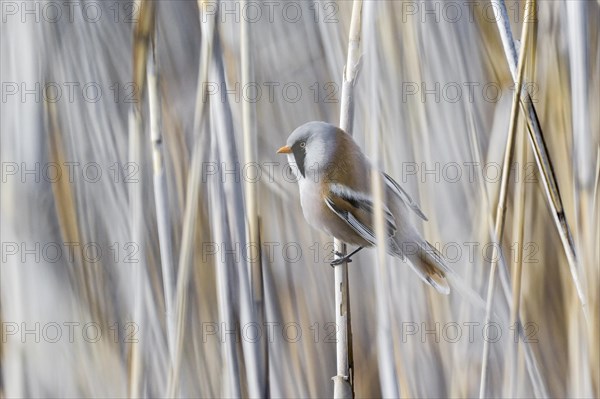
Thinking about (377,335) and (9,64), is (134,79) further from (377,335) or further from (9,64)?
(377,335)

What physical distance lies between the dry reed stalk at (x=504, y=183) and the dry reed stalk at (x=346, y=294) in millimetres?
235

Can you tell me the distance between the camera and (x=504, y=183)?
1.05 meters

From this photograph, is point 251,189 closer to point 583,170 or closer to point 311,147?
point 311,147

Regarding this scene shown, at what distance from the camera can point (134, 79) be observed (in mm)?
1135

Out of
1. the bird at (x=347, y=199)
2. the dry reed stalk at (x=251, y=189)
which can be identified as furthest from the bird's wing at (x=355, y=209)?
the dry reed stalk at (x=251, y=189)

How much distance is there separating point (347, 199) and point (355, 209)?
→ 0.07ft

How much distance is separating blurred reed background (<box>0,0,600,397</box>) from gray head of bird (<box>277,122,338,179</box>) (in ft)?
0.08

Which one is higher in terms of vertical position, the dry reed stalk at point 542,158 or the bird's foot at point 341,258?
the dry reed stalk at point 542,158

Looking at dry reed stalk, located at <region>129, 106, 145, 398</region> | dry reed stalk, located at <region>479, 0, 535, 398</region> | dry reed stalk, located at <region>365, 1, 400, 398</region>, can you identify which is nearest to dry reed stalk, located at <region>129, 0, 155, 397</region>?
dry reed stalk, located at <region>129, 106, 145, 398</region>

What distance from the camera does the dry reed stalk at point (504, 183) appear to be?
1046mm

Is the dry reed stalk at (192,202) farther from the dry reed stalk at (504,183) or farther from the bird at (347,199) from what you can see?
the dry reed stalk at (504,183)

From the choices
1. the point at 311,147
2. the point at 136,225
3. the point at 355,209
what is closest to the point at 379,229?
the point at 355,209

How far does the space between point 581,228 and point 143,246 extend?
0.78 meters

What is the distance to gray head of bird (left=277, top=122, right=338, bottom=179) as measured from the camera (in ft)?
3.58
